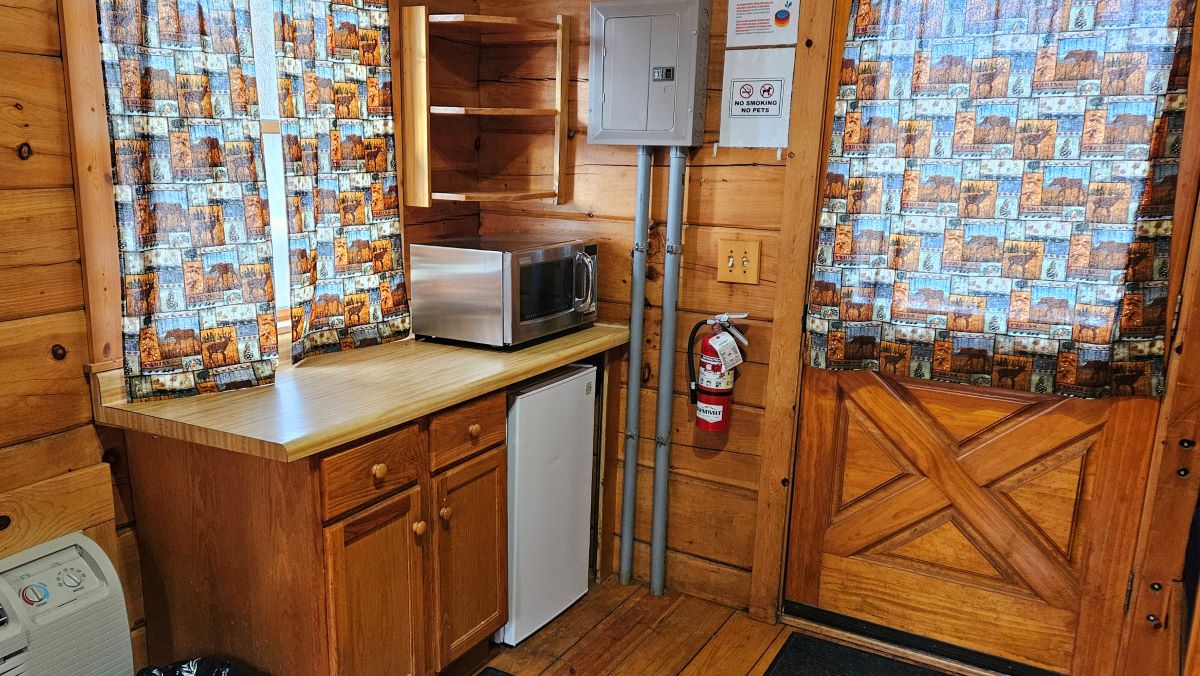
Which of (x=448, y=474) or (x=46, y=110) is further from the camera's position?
(x=448, y=474)

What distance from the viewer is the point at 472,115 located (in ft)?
8.84

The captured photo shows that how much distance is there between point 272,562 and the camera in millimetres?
1904

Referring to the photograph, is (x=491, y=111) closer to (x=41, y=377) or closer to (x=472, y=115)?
(x=472, y=115)

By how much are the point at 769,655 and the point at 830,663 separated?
175 mm

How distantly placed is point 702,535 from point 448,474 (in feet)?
3.37

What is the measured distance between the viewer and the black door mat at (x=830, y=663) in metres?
2.51

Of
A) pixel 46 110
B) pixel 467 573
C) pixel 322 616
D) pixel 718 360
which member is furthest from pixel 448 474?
pixel 46 110

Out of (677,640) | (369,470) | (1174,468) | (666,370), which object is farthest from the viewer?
(666,370)

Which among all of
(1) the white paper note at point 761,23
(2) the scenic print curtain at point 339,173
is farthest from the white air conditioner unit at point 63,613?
(1) the white paper note at point 761,23

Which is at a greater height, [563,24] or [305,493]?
[563,24]

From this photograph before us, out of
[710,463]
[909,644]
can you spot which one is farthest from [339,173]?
[909,644]

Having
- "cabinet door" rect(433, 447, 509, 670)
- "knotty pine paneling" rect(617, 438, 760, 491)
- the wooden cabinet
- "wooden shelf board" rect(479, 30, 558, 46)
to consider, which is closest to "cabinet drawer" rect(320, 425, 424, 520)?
the wooden cabinet

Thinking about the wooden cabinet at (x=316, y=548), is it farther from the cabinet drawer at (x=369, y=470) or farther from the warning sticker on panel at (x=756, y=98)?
the warning sticker on panel at (x=756, y=98)

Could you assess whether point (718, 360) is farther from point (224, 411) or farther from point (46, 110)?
point (46, 110)
